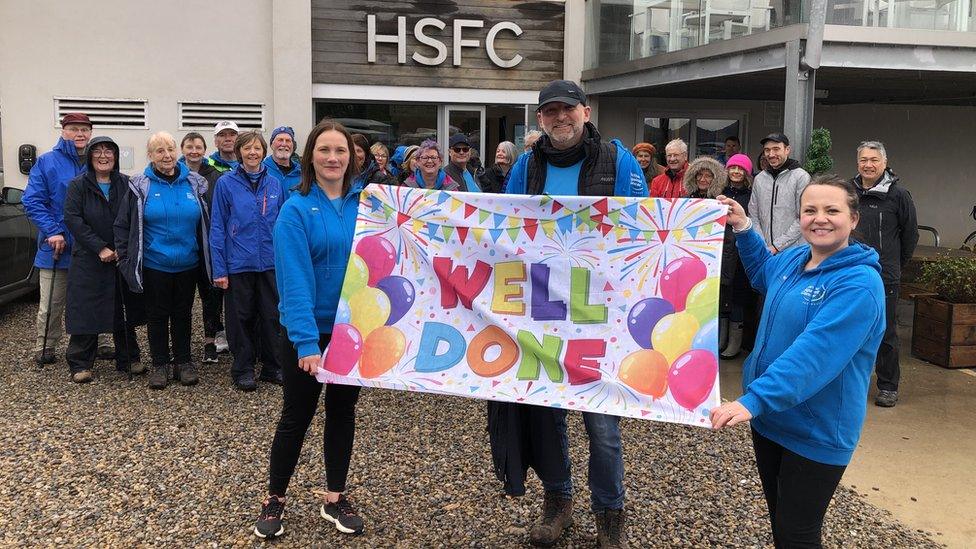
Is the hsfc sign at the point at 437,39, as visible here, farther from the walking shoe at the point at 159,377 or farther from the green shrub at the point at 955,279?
the green shrub at the point at 955,279

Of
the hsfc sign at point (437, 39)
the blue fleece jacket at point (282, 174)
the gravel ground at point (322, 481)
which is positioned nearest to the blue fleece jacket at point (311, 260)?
the gravel ground at point (322, 481)

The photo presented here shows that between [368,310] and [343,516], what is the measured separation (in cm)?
107

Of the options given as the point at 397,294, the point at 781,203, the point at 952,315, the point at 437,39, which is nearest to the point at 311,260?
the point at 397,294

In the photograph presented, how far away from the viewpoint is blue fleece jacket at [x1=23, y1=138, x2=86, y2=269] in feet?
20.8

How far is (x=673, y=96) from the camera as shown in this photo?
1262 cm

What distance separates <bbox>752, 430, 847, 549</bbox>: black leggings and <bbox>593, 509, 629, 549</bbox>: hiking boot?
34.2 inches

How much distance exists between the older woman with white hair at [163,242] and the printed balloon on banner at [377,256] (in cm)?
312

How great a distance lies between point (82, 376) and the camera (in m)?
6.16

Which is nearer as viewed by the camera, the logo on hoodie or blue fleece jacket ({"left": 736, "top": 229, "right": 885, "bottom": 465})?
blue fleece jacket ({"left": 736, "top": 229, "right": 885, "bottom": 465})

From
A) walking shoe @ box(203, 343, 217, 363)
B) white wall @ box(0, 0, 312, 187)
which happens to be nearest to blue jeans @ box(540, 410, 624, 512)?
walking shoe @ box(203, 343, 217, 363)

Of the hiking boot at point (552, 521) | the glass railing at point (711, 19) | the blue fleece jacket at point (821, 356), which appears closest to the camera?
the blue fleece jacket at point (821, 356)

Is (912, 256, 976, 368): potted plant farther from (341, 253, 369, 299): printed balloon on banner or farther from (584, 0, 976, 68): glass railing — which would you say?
(341, 253, 369, 299): printed balloon on banner

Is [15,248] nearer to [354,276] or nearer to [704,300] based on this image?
[354,276]

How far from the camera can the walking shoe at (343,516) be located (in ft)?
11.7
